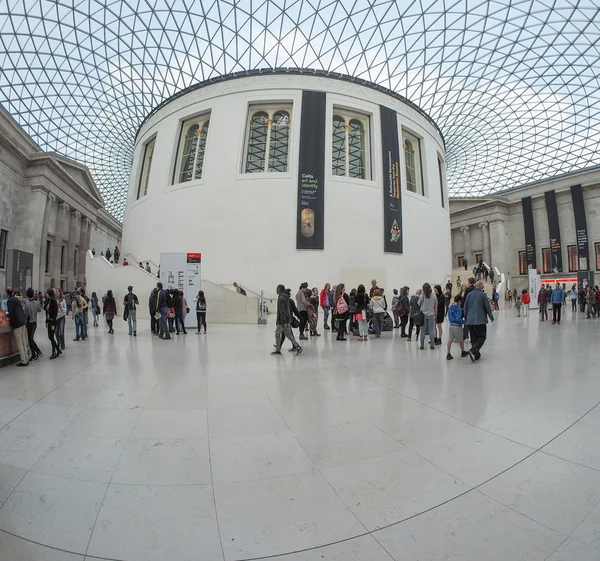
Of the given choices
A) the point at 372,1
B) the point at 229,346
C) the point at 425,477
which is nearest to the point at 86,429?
the point at 425,477

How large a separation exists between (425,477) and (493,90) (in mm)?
42117

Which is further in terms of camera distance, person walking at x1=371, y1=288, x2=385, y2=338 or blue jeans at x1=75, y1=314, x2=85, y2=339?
person walking at x1=371, y1=288, x2=385, y2=338

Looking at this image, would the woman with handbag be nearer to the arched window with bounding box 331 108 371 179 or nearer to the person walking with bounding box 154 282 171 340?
the person walking with bounding box 154 282 171 340

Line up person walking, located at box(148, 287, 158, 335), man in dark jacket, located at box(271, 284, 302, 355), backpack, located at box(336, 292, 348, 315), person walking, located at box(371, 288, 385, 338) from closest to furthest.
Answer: man in dark jacket, located at box(271, 284, 302, 355) → backpack, located at box(336, 292, 348, 315) → person walking, located at box(371, 288, 385, 338) → person walking, located at box(148, 287, 158, 335)

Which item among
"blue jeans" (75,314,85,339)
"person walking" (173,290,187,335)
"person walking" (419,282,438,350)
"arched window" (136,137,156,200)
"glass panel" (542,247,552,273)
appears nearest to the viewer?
"person walking" (419,282,438,350)

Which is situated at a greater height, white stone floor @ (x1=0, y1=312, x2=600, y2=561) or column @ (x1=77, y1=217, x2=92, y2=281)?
column @ (x1=77, y1=217, x2=92, y2=281)

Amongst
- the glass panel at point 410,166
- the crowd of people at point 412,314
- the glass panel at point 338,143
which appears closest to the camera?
the crowd of people at point 412,314

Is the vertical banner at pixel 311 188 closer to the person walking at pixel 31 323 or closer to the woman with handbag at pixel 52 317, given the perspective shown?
the woman with handbag at pixel 52 317

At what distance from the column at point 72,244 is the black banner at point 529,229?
5868 cm

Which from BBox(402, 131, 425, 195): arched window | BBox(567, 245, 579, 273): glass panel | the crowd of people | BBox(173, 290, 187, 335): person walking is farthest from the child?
BBox(567, 245, 579, 273): glass panel

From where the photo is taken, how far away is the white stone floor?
2.17 m

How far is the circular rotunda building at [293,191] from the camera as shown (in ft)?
83.8

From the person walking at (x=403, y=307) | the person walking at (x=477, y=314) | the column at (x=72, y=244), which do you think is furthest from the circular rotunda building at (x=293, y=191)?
the person walking at (x=477, y=314)

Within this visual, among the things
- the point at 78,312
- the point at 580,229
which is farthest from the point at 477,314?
the point at 580,229
